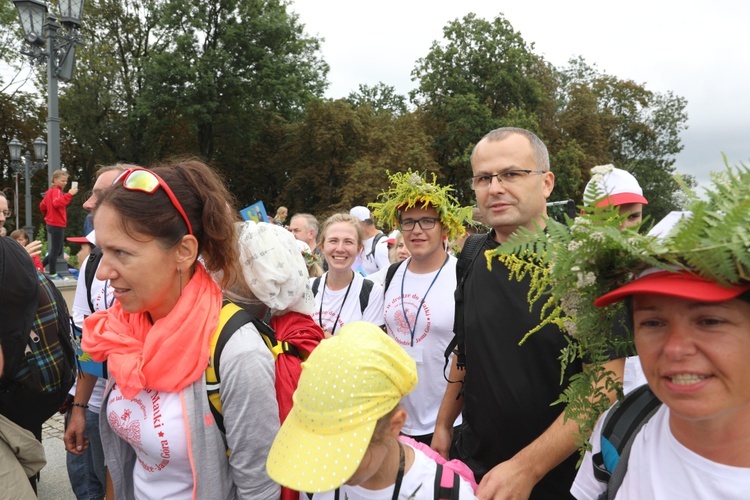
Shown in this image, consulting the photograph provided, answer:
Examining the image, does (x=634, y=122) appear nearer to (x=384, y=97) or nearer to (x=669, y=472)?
(x=384, y=97)

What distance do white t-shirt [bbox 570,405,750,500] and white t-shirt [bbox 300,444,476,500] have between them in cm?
55

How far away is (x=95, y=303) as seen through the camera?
3641 millimetres

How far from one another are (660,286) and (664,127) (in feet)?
150

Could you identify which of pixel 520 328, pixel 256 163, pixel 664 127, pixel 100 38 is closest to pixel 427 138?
pixel 256 163

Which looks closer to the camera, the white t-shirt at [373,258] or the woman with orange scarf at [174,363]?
the woman with orange scarf at [174,363]

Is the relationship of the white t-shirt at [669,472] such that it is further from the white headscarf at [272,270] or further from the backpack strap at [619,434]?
the white headscarf at [272,270]

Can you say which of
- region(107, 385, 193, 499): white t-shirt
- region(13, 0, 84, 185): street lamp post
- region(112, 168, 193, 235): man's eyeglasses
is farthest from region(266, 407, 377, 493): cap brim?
region(13, 0, 84, 185): street lamp post

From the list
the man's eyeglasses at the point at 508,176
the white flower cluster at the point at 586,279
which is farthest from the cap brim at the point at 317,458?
the man's eyeglasses at the point at 508,176

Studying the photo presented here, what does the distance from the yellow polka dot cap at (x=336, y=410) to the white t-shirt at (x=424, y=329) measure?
5.94 ft

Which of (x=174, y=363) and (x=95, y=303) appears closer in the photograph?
(x=174, y=363)

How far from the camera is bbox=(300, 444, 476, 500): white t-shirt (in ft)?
5.77

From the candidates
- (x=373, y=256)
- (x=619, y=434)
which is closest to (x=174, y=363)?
(x=619, y=434)

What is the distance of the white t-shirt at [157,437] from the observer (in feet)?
6.30

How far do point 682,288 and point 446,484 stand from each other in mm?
1069
